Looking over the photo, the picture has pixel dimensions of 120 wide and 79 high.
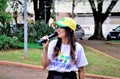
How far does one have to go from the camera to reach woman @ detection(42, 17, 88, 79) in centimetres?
486

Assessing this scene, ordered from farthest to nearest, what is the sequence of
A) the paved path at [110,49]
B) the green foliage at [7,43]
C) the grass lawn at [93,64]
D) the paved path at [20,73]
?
the paved path at [110,49] < the green foliage at [7,43] < the grass lawn at [93,64] < the paved path at [20,73]

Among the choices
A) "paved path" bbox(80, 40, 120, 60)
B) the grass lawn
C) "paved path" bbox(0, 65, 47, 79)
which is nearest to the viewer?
"paved path" bbox(0, 65, 47, 79)

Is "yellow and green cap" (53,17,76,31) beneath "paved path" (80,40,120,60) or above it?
above

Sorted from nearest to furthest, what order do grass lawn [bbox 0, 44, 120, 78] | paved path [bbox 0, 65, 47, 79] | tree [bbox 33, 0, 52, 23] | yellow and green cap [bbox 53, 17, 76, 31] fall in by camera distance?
yellow and green cap [bbox 53, 17, 76, 31] < paved path [bbox 0, 65, 47, 79] < grass lawn [bbox 0, 44, 120, 78] < tree [bbox 33, 0, 52, 23]

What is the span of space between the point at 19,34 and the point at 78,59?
1495 cm

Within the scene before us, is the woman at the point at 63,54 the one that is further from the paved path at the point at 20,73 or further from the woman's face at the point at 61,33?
the paved path at the point at 20,73

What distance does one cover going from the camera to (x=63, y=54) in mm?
4914

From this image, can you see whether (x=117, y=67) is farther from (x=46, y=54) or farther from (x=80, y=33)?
(x=80, y=33)

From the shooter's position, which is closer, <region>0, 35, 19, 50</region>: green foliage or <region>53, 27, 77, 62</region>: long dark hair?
<region>53, 27, 77, 62</region>: long dark hair

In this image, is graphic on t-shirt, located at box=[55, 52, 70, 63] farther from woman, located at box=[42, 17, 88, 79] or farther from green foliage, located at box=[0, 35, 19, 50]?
green foliage, located at box=[0, 35, 19, 50]

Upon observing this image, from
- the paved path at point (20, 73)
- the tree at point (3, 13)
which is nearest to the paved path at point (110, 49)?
the tree at point (3, 13)

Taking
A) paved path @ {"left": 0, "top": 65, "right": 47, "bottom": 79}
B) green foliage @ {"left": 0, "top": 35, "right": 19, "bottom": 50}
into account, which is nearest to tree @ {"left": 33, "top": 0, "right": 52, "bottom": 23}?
green foliage @ {"left": 0, "top": 35, "right": 19, "bottom": 50}

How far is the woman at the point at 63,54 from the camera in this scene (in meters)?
4.86

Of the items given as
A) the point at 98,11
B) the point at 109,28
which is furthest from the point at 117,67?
the point at 109,28
